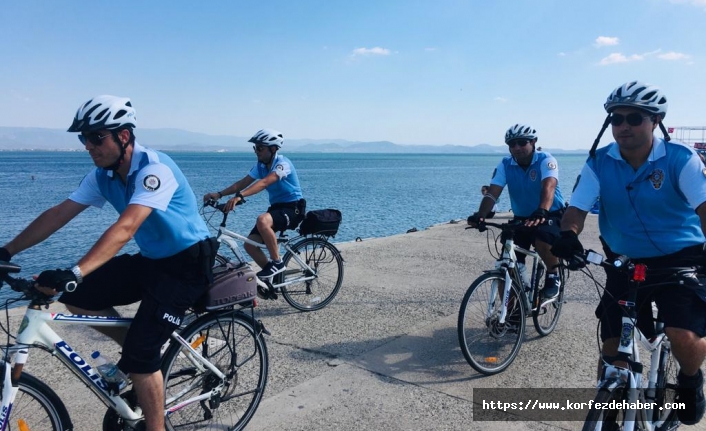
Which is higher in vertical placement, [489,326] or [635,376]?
[635,376]

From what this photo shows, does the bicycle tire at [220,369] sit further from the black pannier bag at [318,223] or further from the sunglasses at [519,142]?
the sunglasses at [519,142]

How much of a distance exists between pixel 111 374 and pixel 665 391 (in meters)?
3.32

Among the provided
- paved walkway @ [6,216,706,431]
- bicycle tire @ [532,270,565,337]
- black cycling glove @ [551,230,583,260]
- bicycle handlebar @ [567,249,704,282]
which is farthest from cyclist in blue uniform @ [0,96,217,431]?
bicycle tire @ [532,270,565,337]

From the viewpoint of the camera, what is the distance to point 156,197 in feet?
10.1

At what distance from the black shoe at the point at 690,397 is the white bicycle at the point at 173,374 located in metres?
2.68

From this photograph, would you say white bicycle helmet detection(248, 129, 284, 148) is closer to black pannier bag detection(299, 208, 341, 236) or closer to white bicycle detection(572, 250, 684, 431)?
black pannier bag detection(299, 208, 341, 236)

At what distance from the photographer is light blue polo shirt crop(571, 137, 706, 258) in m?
3.24

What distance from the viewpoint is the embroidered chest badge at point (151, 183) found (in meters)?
3.07

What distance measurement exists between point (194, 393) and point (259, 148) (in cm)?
409

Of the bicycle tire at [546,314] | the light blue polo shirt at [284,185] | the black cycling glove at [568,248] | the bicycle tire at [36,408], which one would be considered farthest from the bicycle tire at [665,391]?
the light blue polo shirt at [284,185]

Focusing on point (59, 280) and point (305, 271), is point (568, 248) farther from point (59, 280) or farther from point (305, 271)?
point (305, 271)

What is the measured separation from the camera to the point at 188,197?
339 cm

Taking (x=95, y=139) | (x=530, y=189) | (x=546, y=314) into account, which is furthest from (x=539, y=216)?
(x=95, y=139)

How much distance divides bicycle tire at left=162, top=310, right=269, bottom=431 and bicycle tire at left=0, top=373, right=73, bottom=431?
638 millimetres
